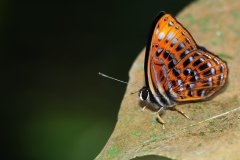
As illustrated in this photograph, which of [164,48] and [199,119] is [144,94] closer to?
[164,48]

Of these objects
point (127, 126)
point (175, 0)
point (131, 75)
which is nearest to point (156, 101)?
point (131, 75)

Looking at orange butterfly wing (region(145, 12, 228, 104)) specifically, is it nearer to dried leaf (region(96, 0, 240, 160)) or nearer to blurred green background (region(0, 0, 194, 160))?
dried leaf (region(96, 0, 240, 160))

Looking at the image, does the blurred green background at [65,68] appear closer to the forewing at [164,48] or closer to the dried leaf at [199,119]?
the forewing at [164,48]

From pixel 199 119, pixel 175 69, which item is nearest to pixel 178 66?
pixel 175 69

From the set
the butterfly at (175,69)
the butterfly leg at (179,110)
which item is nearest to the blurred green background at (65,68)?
the butterfly at (175,69)

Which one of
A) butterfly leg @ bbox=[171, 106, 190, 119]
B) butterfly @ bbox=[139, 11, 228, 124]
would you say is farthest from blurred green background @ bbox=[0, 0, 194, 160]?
butterfly leg @ bbox=[171, 106, 190, 119]

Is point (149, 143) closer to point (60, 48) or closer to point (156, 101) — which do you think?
point (156, 101)

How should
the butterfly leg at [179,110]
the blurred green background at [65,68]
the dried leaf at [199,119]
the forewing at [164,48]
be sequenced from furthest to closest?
the blurred green background at [65,68]
the forewing at [164,48]
the butterfly leg at [179,110]
the dried leaf at [199,119]
